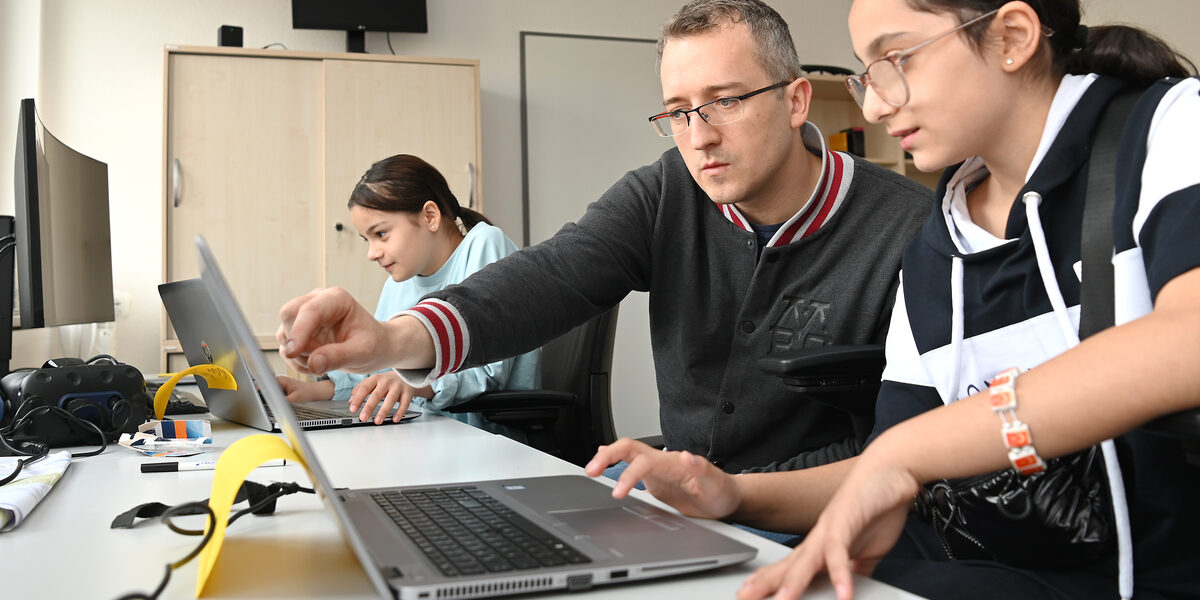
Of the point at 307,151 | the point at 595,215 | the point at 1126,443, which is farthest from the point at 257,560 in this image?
the point at 307,151

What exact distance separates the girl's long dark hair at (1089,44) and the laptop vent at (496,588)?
70 cm

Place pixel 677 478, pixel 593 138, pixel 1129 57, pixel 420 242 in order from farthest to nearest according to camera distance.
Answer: pixel 593 138
pixel 420 242
pixel 1129 57
pixel 677 478

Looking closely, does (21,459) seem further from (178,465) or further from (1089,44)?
(1089,44)

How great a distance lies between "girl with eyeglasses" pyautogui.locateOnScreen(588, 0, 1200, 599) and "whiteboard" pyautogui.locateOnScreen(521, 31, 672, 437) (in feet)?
11.2

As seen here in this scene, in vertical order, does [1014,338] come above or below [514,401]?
above

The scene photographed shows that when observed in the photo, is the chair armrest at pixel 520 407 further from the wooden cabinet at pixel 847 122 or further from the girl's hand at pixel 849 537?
the wooden cabinet at pixel 847 122

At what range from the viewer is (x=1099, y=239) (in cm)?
83

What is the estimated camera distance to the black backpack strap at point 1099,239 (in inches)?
32.1

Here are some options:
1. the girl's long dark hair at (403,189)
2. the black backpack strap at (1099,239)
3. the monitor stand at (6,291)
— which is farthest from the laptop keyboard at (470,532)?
the girl's long dark hair at (403,189)

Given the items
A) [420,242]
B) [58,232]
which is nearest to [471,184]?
[420,242]

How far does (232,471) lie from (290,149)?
3.45 meters

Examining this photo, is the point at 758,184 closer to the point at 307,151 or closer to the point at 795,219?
the point at 795,219

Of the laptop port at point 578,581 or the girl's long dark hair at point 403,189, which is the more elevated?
the girl's long dark hair at point 403,189

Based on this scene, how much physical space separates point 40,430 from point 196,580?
→ 2.70ft
